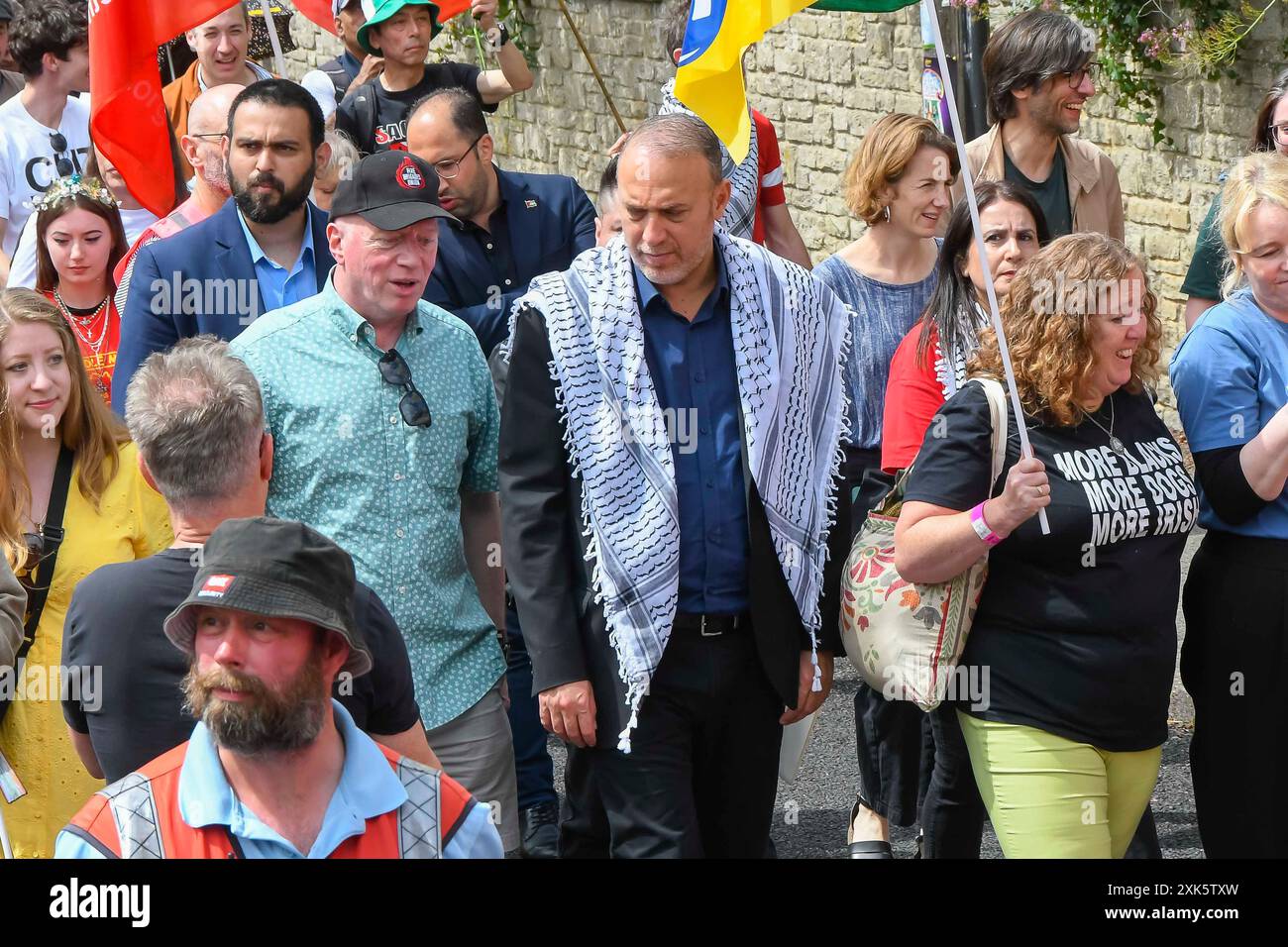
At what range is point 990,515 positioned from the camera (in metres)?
4.37

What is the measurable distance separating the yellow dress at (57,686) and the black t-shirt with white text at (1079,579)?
74.4 inches

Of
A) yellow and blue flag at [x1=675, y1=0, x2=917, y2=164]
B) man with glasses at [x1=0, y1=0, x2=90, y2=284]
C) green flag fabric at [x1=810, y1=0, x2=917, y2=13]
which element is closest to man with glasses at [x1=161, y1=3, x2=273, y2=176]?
man with glasses at [x1=0, y1=0, x2=90, y2=284]

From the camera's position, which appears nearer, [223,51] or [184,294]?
[184,294]

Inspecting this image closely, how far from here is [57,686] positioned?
454 cm

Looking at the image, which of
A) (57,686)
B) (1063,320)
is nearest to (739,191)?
(1063,320)

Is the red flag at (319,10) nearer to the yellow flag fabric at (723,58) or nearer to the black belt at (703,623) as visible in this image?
the yellow flag fabric at (723,58)

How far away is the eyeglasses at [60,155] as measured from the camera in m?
8.08

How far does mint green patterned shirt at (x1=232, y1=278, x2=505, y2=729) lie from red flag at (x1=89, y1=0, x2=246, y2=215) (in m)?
2.10

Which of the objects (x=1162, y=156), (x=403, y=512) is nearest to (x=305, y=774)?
(x=403, y=512)

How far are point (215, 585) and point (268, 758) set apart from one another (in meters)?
0.30

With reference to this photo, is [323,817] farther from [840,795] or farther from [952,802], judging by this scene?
[840,795]

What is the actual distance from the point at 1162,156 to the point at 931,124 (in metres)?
5.47

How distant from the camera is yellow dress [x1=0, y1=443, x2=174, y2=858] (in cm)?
448

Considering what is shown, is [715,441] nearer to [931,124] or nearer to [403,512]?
[403,512]
